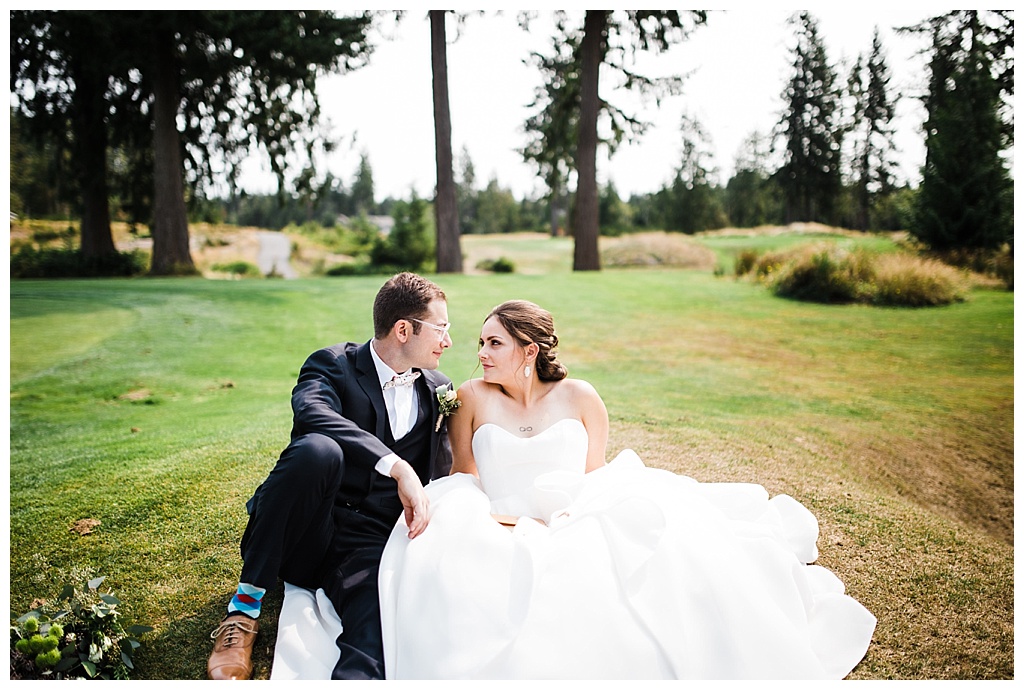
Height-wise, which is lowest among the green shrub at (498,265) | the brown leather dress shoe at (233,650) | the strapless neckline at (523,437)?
the brown leather dress shoe at (233,650)

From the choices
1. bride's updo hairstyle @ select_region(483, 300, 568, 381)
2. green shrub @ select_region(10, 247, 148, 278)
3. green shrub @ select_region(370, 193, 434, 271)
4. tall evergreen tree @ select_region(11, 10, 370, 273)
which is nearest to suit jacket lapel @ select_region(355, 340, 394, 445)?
bride's updo hairstyle @ select_region(483, 300, 568, 381)

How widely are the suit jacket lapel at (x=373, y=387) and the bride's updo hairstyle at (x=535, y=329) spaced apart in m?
0.51

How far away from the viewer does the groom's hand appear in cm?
242

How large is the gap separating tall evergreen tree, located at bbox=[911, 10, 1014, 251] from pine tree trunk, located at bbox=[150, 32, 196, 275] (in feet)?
26.9

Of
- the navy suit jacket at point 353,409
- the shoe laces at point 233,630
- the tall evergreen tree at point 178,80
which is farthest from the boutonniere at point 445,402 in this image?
the tall evergreen tree at point 178,80

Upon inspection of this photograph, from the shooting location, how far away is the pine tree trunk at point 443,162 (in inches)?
317

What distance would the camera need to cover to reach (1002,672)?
2863mm

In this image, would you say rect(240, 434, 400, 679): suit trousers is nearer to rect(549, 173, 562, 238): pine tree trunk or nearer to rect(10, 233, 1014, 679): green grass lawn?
rect(10, 233, 1014, 679): green grass lawn

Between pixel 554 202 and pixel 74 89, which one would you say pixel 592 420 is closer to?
pixel 74 89

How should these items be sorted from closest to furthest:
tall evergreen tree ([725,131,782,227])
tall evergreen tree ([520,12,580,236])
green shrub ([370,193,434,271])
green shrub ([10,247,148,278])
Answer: green shrub ([10,247,148,278]), tall evergreen tree ([520,12,580,236]), green shrub ([370,193,434,271]), tall evergreen tree ([725,131,782,227])

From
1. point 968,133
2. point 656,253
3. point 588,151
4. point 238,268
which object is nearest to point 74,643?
point 238,268

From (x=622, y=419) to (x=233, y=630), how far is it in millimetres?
3222

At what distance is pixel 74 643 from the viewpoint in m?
2.50

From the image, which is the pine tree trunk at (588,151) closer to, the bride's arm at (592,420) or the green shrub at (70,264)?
the green shrub at (70,264)
